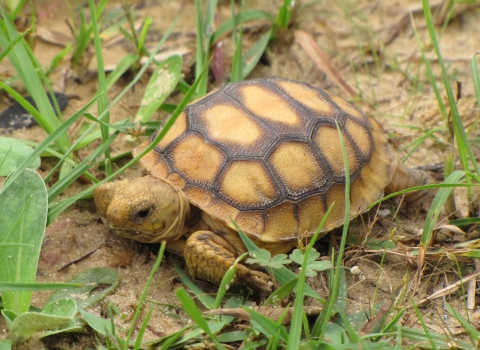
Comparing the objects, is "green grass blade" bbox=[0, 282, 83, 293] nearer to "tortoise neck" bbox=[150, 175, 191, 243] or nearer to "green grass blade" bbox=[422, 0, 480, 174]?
"tortoise neck" bbox=[150, 175, 191, 243]

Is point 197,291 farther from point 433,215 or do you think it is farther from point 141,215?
point 433,215

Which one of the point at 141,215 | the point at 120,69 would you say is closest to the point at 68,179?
the point at 141,215

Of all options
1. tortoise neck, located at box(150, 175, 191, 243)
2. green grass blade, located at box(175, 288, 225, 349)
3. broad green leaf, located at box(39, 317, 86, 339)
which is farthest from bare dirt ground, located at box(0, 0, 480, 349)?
green grass blade, located at box(175, 288, 225, 349)

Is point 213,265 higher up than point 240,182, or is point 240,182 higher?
point 240,182

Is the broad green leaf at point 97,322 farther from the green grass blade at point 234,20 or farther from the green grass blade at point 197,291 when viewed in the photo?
the green grass blade at point 234,20

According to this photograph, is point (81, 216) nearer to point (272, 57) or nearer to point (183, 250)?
point (183, 250)

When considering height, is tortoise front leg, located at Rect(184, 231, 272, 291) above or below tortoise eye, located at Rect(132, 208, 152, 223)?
below
